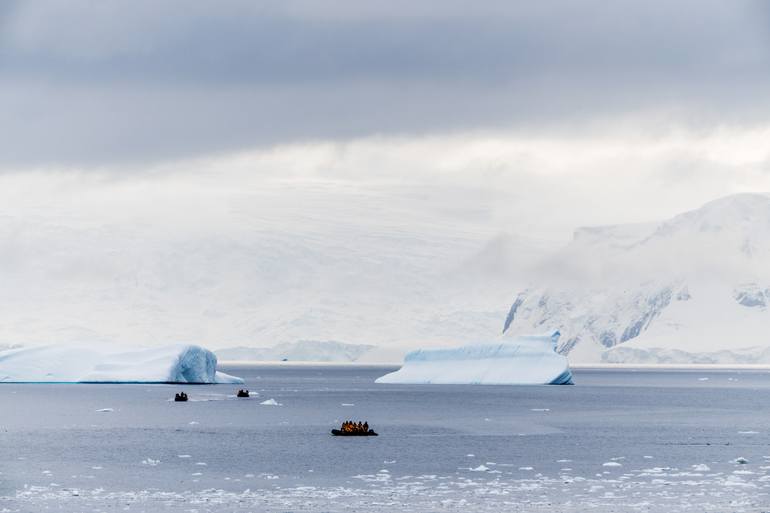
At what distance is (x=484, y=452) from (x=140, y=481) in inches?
678

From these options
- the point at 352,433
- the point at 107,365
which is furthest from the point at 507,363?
the point at 352,433

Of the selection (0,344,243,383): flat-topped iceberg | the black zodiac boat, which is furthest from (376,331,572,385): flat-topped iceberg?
the black zodiac boat

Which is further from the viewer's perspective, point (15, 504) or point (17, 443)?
point (17, 443)

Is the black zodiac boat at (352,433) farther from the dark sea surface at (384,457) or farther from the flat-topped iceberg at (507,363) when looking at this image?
the flat-topped iceberg at (507,363)

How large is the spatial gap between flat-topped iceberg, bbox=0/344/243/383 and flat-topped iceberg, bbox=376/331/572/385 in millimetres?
22015

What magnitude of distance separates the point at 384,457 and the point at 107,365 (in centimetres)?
7068

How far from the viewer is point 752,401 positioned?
110 metres

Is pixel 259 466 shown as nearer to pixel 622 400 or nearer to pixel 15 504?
pixel 15 504

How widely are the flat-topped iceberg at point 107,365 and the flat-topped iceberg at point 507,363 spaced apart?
2202 cm

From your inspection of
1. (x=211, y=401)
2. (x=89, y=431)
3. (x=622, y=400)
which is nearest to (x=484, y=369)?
(x=622, y=400)

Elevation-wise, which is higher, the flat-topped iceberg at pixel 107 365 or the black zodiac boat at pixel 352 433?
the flat-topped iceberg at pixel 107 365

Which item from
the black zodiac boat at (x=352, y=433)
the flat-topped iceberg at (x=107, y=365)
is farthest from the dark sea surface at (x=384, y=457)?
the flat-topped iceberg at (x=107, y=365)

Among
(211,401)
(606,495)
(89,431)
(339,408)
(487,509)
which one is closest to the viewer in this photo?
(487,509)

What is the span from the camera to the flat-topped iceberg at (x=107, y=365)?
11856cm
